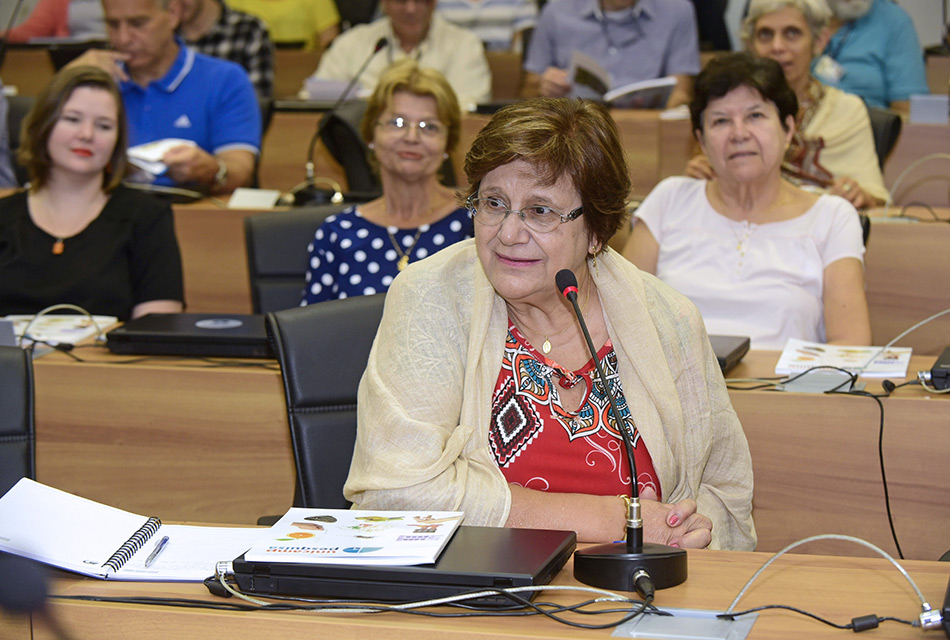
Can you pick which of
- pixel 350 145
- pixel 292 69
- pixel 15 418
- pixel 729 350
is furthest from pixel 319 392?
pixel 292 69

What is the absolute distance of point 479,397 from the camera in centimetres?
163

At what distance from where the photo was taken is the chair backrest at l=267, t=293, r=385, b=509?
181cm

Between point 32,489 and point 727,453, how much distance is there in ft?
3.39

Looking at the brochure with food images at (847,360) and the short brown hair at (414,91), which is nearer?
the brochure with food images at (847,360)

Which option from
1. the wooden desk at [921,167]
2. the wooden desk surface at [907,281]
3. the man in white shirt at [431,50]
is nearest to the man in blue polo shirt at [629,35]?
the man in white shirt at [431,50]

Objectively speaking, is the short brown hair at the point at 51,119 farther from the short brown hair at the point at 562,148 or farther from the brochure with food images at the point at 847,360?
the brochure with food images at the point at 847,360

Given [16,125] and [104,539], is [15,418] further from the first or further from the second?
[16,125]

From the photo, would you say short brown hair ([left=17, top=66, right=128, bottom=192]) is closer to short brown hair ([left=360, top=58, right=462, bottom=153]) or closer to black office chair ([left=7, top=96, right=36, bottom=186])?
short brown hair ([left=360, top=58, right=462, bottom=153])

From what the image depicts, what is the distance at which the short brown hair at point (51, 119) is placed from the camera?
112 inches

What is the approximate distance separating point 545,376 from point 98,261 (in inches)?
61.5

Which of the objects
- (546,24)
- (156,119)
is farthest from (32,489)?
(546,24)

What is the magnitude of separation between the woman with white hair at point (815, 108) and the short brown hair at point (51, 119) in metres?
1.94

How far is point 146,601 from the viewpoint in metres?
1.24

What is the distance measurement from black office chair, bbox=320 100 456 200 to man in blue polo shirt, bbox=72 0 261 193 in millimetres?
274
